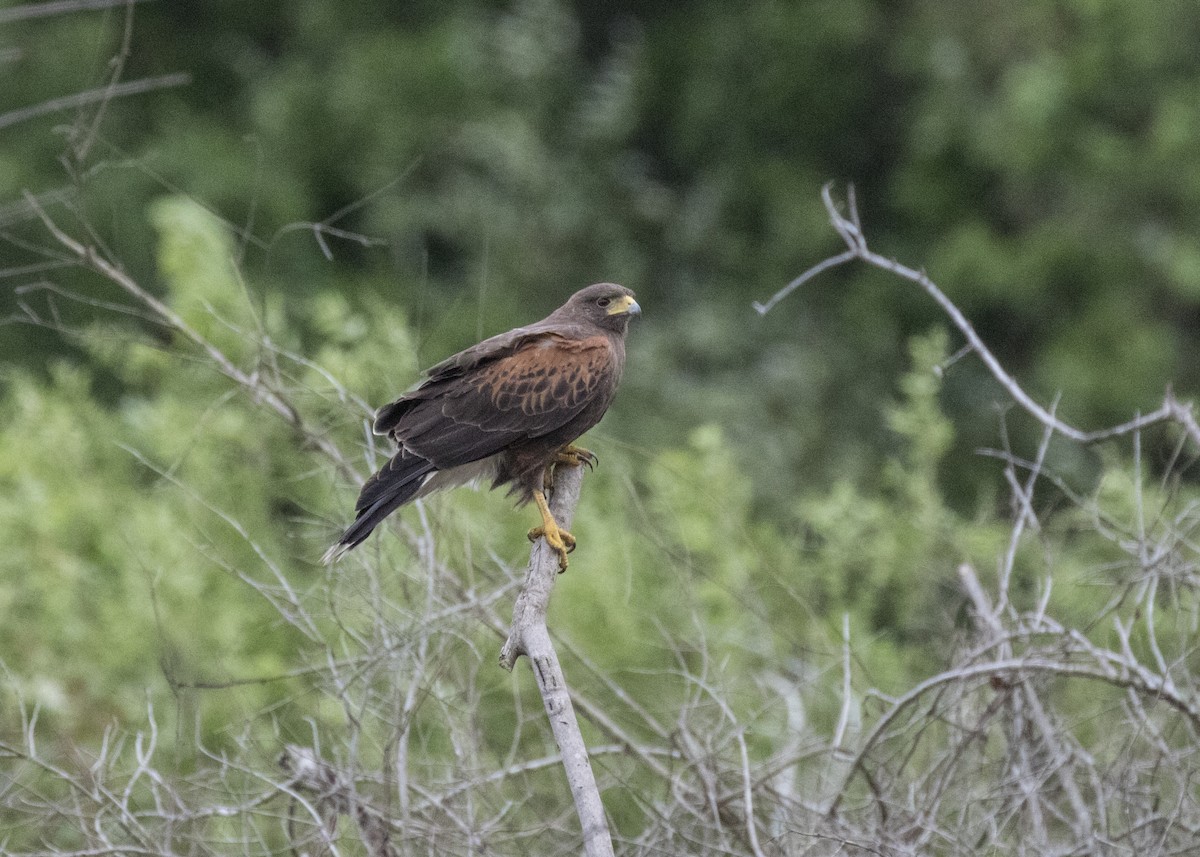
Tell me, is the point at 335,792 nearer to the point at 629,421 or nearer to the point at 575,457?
the point at 575,457

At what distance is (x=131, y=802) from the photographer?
4.71 meters

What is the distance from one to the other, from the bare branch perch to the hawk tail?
1.57 ft

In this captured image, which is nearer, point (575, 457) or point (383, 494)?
point (383, 494)

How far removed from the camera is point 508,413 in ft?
13.8

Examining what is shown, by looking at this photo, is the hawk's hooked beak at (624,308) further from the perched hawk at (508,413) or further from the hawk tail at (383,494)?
the hawk tail at (383,494)

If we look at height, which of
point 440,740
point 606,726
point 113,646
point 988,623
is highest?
point 988,623

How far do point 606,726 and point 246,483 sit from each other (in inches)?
112

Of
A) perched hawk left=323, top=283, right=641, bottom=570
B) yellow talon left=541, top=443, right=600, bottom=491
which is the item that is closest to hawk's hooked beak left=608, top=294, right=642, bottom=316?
perched hawk left=323, top=283, right=641, bottom=570

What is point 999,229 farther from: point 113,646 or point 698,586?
point 113,646

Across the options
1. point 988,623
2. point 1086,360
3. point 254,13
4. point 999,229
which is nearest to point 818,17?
point 999,229

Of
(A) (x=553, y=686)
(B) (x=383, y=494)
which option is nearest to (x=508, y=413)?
(B) (x=383, y=494)

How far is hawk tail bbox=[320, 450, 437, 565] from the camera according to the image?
12.3 feet

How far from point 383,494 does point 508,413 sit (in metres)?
0.49

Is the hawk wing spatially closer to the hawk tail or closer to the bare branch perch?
the hawk tail
